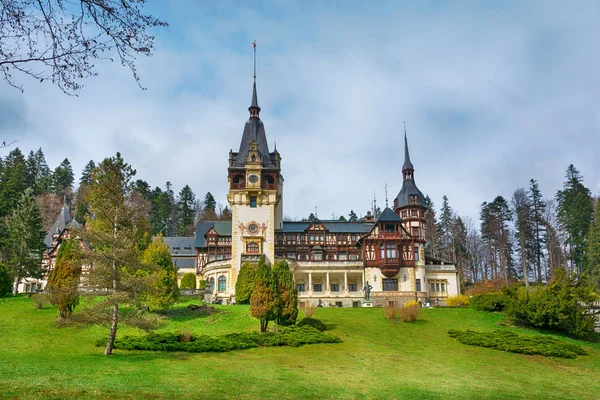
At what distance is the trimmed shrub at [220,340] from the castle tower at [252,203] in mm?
24452

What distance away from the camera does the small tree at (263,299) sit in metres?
30.5

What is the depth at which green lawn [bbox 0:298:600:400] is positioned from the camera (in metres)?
15.1

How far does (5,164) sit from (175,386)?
271 feet

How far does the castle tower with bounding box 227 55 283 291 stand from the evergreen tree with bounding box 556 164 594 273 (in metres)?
42.6

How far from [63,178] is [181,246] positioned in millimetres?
51089

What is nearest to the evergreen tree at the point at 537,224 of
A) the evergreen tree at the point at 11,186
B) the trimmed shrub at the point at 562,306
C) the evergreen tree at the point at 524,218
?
the evergreen tree at the point at 524,218

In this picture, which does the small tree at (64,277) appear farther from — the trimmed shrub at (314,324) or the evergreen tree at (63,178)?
the evergreen tree at (63,178)

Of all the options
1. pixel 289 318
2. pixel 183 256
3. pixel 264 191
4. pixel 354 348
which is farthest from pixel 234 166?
pixel 354 348

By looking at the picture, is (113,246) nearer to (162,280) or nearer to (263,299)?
(263,299)

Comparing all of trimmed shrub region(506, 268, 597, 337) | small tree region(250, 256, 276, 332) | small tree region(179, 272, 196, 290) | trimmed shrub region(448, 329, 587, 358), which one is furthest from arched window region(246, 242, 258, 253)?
trimmed shrub region(506, 268, 597, 337)

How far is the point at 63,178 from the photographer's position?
105 metres

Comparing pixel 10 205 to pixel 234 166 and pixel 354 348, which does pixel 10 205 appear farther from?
pixel 354 348

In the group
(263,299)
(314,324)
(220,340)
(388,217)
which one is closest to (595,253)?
(388,217)

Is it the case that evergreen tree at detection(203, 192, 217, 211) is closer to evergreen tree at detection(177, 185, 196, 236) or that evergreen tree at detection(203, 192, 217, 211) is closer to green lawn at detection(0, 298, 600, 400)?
evergreen tree at detection(177, 185, 196, 236)
